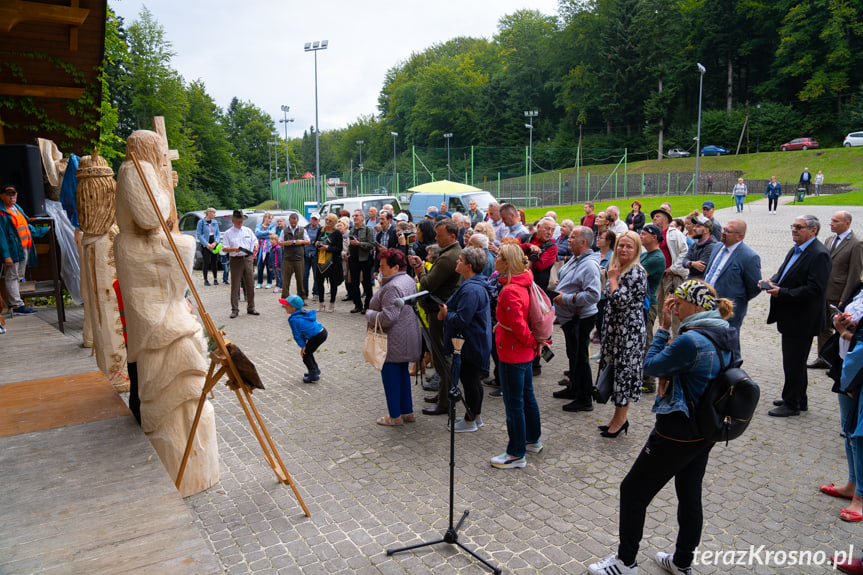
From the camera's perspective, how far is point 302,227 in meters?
12.0

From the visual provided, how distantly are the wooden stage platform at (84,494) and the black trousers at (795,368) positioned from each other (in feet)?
18.7

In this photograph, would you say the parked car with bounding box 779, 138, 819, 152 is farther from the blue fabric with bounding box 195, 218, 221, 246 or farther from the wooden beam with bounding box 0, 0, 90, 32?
the wooden beam with bounding box 0, 0, 90, 32

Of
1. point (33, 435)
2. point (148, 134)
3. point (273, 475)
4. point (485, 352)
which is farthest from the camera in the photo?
point (485, 352)

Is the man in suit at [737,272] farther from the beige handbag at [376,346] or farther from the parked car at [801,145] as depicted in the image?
the parked car at [801,145]

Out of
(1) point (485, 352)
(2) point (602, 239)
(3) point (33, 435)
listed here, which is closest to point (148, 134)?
(3) point (33, 435)

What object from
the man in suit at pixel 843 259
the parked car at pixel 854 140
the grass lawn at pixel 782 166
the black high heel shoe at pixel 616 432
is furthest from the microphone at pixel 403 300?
the parked car at pixel 854 140

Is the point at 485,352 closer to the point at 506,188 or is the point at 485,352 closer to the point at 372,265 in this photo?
the point at 372,265

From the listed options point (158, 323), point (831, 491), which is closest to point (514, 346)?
point (831, 491)

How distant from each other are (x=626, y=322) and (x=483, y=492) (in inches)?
83.3

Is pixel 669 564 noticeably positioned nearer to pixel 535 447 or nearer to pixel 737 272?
pixel 535 447

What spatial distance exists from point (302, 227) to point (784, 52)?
203 ft

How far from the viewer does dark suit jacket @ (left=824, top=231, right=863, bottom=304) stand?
637 cm

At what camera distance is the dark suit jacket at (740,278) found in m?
6.02

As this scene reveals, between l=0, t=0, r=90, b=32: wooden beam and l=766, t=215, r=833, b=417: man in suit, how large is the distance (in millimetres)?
9181
